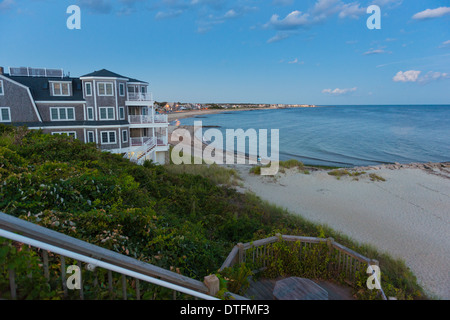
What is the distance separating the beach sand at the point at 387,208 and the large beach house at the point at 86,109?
34.8ft

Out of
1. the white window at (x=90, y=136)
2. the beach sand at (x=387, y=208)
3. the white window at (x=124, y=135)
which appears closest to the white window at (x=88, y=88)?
the white window at (x=90, y=136)

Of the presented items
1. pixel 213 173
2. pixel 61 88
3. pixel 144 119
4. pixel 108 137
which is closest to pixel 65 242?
pixel 213 173

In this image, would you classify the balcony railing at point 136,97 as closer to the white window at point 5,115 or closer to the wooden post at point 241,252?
the white window at point 5,115

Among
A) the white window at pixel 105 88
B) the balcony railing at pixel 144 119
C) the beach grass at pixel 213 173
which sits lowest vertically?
the beach grass at pixel 213 173

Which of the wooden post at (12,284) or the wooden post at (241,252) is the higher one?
the wooden post at (12,284)

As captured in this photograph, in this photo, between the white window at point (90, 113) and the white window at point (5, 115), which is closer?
the white window at point (5, 115)

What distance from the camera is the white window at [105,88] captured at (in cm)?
2542

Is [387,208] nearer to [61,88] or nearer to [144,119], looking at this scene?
[144,119]

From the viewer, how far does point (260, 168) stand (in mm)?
25422

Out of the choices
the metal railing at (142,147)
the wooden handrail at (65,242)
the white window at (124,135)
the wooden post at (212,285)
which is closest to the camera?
the wooden handrail at (65,242)

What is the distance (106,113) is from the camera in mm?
26188

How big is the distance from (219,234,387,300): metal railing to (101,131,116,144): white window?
72.5 ft
